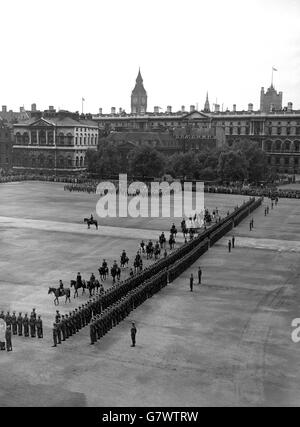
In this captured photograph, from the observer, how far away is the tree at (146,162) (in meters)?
95.9

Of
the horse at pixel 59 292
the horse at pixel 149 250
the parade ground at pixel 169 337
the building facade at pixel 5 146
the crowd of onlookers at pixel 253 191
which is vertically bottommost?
the parade ground at pixel 169 337

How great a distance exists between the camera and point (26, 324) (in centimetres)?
2178

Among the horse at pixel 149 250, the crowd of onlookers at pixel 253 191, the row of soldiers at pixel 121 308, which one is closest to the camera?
the row of soldiers at pixel 121 308

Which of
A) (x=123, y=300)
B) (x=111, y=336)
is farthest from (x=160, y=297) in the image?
(x=111, y=336)

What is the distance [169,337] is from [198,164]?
78.0 m

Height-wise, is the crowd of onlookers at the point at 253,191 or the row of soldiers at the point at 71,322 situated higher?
the crowd of onlookers at the point at 253,191

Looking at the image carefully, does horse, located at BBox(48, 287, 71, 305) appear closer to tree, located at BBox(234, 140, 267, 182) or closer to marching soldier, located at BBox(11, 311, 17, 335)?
marching soldier, located at BBox(11, 311, 17, 335)

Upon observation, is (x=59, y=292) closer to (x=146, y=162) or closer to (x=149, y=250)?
(x=149, y=250)

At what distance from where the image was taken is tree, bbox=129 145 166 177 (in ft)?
315

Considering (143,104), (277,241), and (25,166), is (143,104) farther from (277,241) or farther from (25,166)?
(277,241)

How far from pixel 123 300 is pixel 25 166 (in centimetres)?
10132

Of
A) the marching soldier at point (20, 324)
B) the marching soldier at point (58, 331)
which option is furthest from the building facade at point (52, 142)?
the marching soldier at point (58, 331)

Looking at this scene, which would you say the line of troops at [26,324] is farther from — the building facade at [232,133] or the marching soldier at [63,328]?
the building facade at [232,133]

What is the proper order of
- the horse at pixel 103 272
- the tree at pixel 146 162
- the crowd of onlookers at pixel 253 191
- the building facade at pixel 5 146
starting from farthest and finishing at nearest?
the building facade at pixel 5 146, the tree at pixel 146 162, the crowd of onlookers at pixel 253 191, the horse at pixel 103 272
